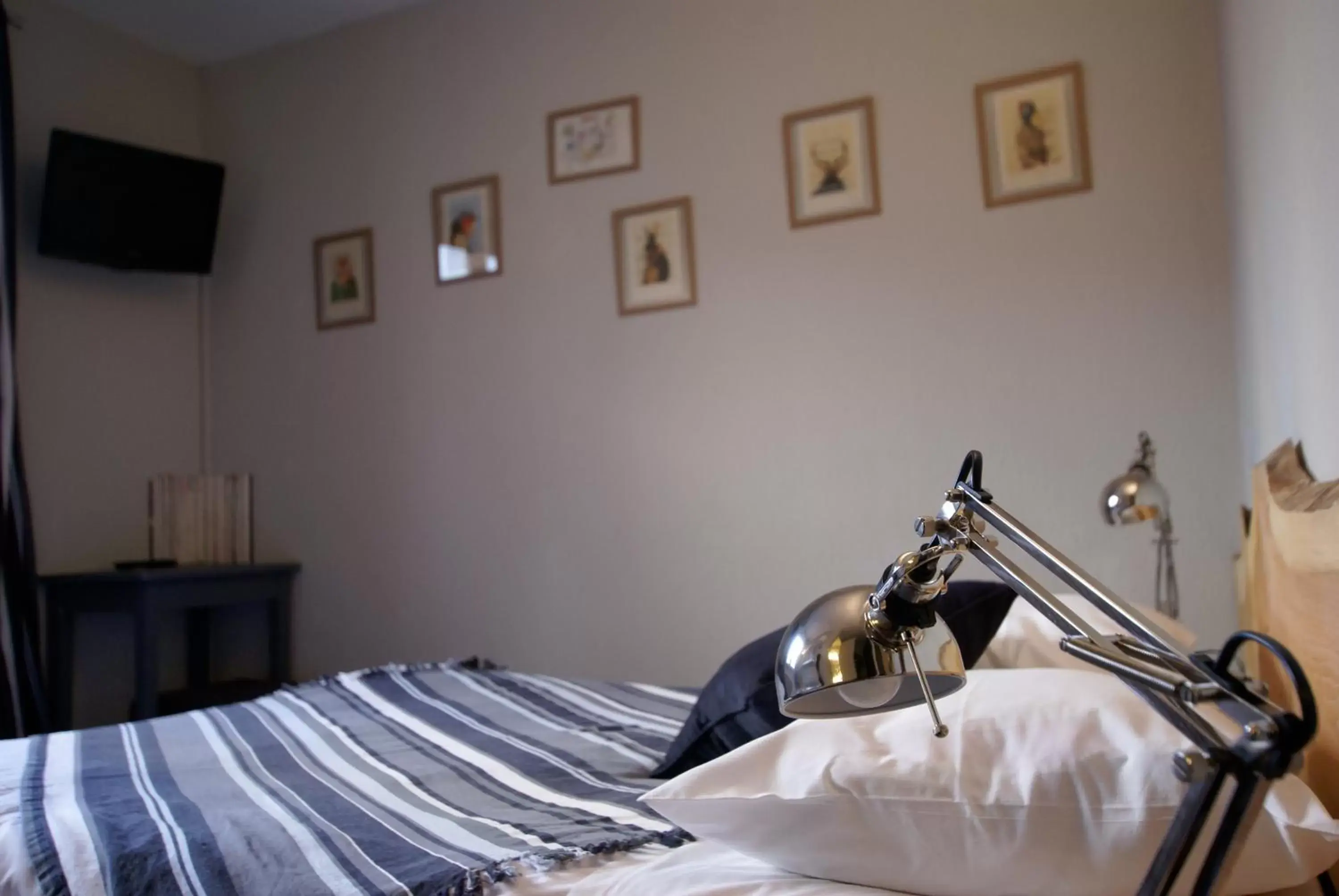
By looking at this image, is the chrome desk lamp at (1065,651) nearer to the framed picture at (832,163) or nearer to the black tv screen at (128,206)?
the framed picture at (832,163)

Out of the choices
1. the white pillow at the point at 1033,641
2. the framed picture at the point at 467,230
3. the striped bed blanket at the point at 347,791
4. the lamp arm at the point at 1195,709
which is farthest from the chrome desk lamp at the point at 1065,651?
the framed picture at the point at 467,230

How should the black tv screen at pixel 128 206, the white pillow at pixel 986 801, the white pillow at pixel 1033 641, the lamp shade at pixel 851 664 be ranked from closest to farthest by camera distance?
the lamp shade at pixel 851 664 < the white pillow at pixel 986 801 < the white pillow at pixel 1033 641 < the black tv screen at pixel 128 206

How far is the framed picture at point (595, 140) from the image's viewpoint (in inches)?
125

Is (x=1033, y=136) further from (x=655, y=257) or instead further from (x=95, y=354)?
(x=95, y=354)

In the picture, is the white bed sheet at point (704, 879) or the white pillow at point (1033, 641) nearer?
the white bed sheet at point (704, 879)

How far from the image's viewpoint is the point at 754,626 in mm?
2977

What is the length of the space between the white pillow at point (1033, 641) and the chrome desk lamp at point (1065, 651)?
1044 millimetres

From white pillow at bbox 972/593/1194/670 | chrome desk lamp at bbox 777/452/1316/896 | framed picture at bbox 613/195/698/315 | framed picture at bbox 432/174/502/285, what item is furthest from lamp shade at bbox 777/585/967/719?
framed picture at bbox 432/174/502/285

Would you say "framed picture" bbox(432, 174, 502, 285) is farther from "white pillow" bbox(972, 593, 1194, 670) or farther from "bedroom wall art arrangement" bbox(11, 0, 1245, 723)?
"white pillow" bbox(972, 593, 1194, 670)

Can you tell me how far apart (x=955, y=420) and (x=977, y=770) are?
1.85m

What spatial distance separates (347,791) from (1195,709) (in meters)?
1.30

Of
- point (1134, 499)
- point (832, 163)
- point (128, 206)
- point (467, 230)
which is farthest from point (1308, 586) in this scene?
point (128, 206)

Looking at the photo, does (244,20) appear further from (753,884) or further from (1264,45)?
(753,884)

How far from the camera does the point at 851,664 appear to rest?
0.73m
